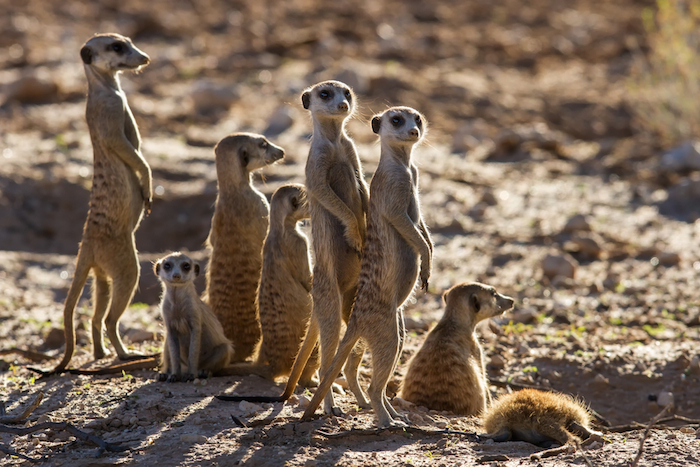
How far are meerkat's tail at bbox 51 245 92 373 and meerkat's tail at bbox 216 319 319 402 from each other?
120 cm

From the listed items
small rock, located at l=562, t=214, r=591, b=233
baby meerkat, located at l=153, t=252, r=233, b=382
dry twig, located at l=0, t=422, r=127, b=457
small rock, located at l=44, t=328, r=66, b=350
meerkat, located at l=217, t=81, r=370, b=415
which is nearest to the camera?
dry twig, located at l=0, t=422, r=127, b=457

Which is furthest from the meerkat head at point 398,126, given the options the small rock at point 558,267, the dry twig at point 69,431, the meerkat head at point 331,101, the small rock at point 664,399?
the small rock at point 558,267

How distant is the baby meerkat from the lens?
5.04 m

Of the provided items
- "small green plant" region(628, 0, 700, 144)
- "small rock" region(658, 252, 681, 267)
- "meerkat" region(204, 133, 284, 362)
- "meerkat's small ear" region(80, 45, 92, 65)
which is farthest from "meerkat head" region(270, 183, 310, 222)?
"small green plant" region(628, 0, 700, 144)

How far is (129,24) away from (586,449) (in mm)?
14836

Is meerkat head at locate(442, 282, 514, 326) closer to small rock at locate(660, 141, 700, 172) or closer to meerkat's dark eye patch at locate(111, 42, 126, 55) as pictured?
meerkat's dark eye patch at locate(111, 42, 126, 55)

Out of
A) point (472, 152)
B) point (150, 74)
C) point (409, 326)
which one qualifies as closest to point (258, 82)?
point (150, 74)

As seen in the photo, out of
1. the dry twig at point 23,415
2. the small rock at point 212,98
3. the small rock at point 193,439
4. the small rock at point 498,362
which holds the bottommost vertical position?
the small rock at point 193,439

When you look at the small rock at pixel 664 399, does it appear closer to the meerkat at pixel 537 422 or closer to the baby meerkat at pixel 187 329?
the meerkat at pixel 537 422

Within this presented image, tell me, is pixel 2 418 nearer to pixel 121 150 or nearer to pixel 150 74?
pixel 121 150

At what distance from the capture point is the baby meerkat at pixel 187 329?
16.5 feet

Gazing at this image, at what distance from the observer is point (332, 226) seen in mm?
4574

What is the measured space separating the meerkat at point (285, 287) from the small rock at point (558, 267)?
3.32m

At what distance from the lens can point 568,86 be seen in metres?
15.0
